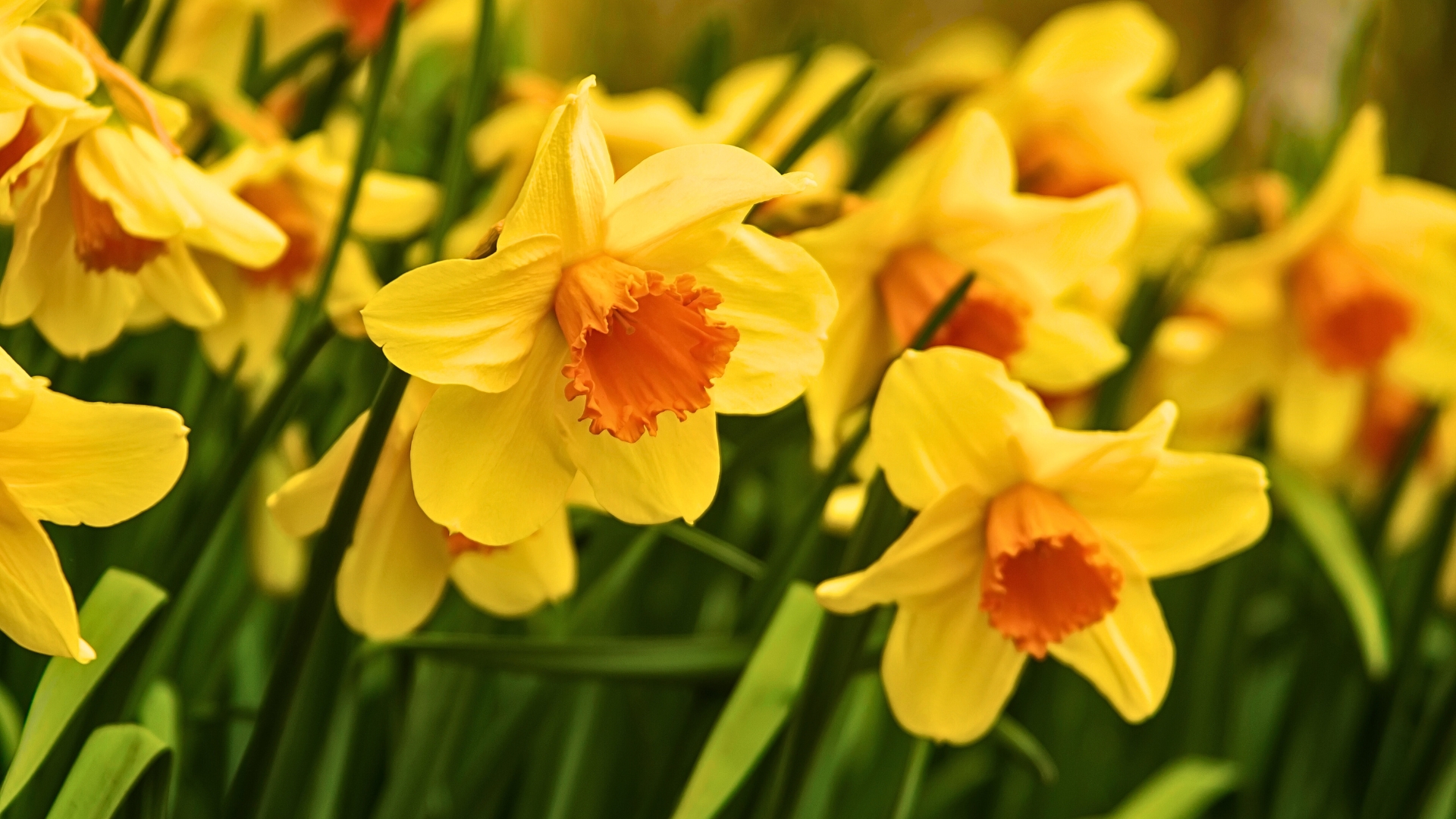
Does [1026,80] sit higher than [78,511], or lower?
lower

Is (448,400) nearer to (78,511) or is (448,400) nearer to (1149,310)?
(78,511)

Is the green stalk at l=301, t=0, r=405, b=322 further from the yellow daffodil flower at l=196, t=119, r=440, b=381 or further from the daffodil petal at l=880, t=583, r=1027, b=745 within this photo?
the daffodil petal at l=880, t=583, r=1027, b=745

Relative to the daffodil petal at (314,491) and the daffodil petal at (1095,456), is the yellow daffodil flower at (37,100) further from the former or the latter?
the daffodil petal at (1095,456)

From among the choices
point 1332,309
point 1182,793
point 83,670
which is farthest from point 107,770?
point 1332,309

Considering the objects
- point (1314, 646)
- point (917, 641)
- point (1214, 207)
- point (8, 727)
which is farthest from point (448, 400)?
point (1214, 207)

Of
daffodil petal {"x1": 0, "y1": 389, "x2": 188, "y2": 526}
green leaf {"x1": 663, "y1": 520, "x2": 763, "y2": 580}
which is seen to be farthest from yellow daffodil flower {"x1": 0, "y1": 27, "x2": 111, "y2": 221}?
green leaf {"x1": 663, "y1": 520, "x2": 763, "y2": 580}
